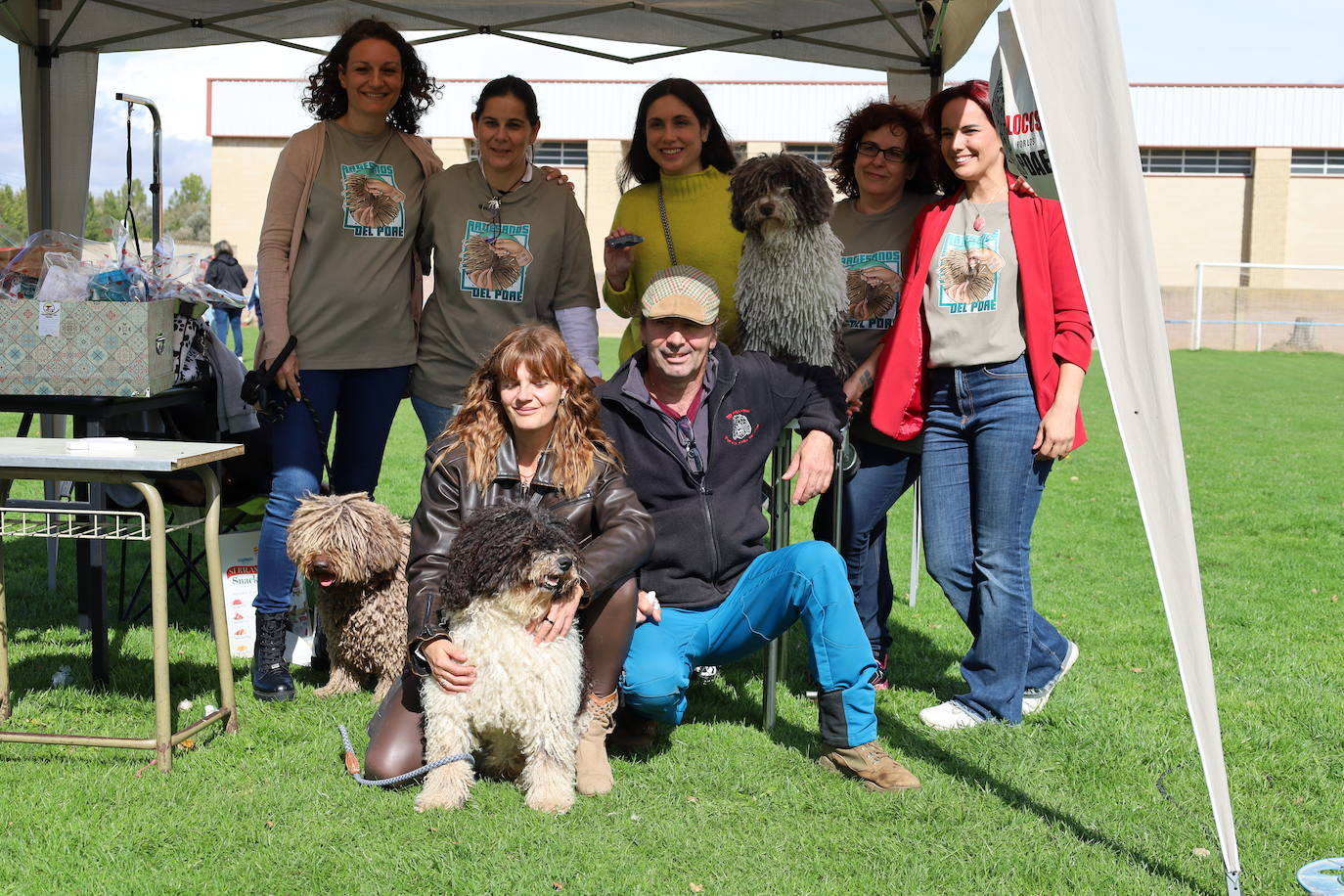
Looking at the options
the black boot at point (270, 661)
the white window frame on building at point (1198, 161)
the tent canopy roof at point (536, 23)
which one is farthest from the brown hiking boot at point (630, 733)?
the white window frame on building at point (1198, 161)

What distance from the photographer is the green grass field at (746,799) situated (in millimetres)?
2865

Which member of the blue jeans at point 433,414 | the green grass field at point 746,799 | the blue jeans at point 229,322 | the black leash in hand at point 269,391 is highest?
the blue jeans at point 229,322

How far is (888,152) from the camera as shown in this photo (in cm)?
411

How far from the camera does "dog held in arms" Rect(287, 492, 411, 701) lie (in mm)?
3912

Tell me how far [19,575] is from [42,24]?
103 inches

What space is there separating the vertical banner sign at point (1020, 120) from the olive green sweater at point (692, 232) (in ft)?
4.56

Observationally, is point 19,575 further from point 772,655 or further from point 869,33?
point 869,33

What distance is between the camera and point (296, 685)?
4.32 m

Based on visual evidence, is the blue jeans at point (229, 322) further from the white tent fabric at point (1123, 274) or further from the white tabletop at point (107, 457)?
the white tent fabric at point (1123, 274)

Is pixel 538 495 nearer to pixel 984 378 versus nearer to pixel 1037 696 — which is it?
pixel 984 378

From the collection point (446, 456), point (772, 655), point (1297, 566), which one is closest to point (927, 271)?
point (772, 655)

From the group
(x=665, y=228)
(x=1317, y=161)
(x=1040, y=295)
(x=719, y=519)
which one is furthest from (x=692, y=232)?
(x=1317, y=161)

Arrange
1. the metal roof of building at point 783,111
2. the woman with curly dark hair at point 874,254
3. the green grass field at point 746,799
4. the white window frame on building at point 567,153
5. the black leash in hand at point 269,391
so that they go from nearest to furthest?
1. the green grass field at point 746,799
2. the black leash in hand at point 269,391
3. the woman with curly dark hair at point 874,254
4. the metal roof of building at point 783,111
5. the white window frame on building at point 567,153

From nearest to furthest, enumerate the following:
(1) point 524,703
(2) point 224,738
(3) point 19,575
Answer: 1. (1) point 524,703
2. (2) point 224,738
3. (3) point 19,575
